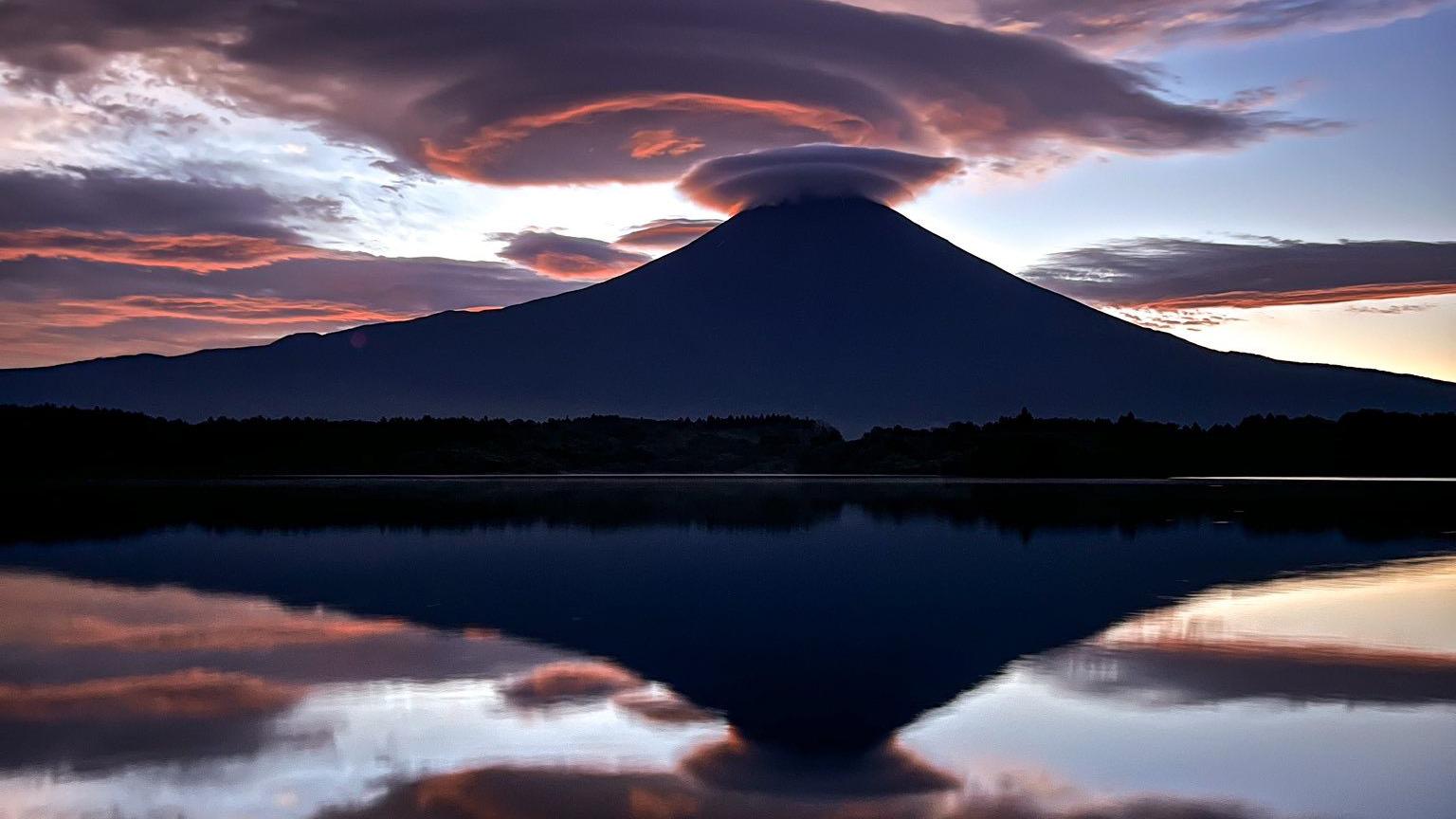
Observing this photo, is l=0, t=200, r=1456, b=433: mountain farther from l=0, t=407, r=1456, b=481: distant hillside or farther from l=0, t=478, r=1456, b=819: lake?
l=0, t=478, r=1456, b=819: lake

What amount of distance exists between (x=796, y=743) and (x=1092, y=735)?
7.18 ft

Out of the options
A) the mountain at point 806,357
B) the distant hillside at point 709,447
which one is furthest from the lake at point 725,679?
the mountain at point 806,357

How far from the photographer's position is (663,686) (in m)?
10.9

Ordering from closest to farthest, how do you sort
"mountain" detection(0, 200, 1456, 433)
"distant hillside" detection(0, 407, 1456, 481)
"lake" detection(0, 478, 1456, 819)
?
"lake" detection(0, 478, 1456, 819) < "distant hillside" detection(0, 407, 1456, 481) < "mountain" detection(0, 200, 1456, 433)

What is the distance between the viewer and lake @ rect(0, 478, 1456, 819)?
772 centimetres

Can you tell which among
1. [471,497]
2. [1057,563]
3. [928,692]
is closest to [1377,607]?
[1057,563]

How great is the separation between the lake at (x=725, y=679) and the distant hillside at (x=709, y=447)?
168 feet

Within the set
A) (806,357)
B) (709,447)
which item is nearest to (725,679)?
(709,447)

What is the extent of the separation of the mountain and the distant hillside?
34.3 m

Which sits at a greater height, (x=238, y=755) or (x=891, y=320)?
(x=891, y=320)

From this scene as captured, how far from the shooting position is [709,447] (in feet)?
294

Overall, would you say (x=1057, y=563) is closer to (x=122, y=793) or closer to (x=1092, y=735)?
(x=1092, y=735)

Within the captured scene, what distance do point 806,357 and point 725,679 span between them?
12191 centimetres

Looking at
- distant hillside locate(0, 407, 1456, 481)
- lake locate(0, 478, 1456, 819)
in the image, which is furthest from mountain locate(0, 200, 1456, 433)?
lake locate(0, 478, 1456, 819)
